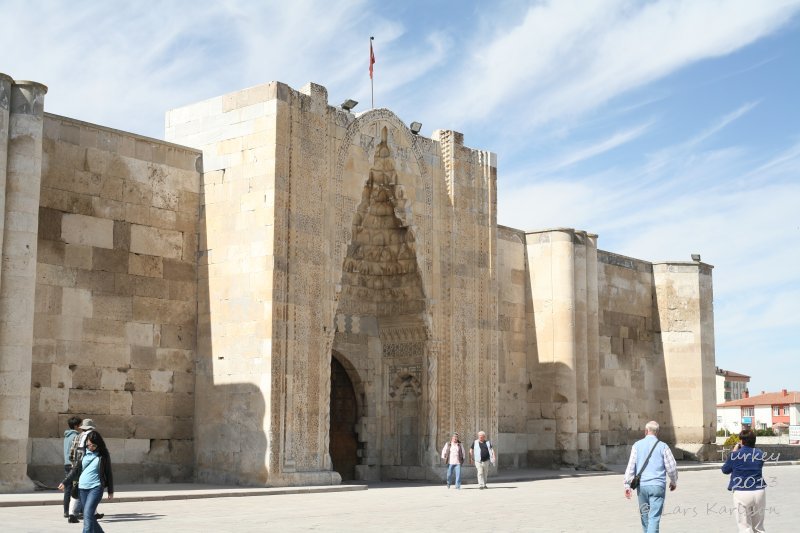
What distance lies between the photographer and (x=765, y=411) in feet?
305

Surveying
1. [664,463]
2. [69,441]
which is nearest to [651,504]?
[664,463]

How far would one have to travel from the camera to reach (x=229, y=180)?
17.3 meters

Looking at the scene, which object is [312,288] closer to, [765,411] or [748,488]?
[748,488]

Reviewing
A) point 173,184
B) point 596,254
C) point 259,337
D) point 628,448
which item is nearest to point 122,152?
point 173,184

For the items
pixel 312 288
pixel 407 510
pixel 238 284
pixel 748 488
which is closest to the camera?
pixel 748 488

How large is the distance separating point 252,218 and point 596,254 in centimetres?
1116

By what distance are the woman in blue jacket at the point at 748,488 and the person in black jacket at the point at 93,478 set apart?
534 cm

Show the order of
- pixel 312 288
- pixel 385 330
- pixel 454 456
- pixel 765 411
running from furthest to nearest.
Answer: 1. pixel 765 411
2. pixel 385 330
3. pixel 454 456
4. pixel 312 288

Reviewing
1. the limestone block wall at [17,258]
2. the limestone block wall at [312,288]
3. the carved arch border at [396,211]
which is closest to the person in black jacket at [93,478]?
the limestone block wall at [17,258]

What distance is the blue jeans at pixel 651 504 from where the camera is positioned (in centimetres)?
890

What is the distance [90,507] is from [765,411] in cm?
9168

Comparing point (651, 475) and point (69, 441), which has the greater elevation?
point (69, 441)

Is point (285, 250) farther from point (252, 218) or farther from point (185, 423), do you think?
point (185, 423)

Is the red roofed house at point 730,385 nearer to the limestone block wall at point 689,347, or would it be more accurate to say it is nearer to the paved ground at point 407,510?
the limestone block wall at point 689,347
